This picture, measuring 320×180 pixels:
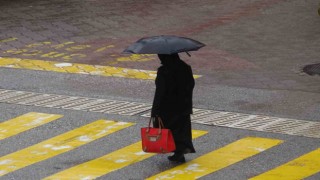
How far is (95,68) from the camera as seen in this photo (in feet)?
59.8

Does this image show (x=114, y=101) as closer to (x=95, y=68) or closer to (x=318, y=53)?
(x=95, y=68)

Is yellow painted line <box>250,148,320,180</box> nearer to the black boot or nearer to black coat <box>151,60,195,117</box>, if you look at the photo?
the black boot

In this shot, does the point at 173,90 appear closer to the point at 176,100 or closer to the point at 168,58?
the point at 176,100

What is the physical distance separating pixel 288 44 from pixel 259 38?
2.59ft

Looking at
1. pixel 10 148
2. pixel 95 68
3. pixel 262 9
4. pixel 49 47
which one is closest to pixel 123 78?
pixel 95 68

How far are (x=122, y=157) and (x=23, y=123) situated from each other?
7.72 feet

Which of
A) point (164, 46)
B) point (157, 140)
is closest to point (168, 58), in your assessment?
point (164, 46)

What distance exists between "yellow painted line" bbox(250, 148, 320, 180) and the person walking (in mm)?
1070

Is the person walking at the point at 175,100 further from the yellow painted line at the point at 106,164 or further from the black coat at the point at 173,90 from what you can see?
the yellow painted line at the point at 106,164

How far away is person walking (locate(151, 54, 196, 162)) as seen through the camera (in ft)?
40.5

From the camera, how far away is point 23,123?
48.0ft

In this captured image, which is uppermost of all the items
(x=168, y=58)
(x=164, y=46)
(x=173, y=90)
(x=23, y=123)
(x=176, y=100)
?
(x=164, y=46)

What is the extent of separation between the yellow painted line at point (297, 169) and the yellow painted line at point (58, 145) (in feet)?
9.05

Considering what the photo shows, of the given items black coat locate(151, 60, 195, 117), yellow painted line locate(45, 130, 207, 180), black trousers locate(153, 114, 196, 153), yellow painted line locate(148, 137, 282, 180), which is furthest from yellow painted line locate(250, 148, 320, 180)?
yellow painted line locate(45, 130, 207, 180)
